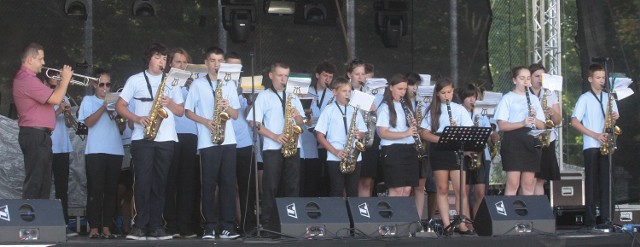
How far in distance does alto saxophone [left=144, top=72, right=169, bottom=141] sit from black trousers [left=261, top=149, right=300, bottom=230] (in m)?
1.19

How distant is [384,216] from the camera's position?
10.1m

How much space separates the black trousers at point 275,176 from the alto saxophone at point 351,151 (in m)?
0.46

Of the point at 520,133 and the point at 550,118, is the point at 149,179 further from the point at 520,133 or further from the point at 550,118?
the point at 550,118

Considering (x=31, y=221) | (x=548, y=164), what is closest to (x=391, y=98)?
(x=548, y=164)

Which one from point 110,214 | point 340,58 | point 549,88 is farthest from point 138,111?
point 340,58

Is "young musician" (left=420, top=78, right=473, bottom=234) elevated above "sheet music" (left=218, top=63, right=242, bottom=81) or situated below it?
below

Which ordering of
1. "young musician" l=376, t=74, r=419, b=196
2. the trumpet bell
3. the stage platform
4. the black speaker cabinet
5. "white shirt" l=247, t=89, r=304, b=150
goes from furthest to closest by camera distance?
"young musician" l=376, t=74, r=419, b=196
"white shirt" l=247, t=89, r=304, b=150
the black speaker cabinet
the trumpet bell
the stage platform

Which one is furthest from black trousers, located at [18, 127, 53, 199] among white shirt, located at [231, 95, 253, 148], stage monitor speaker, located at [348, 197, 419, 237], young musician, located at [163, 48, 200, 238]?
stage monitor speaker, located at [348, 197, 419, 237]

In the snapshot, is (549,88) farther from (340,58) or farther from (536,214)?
(340,58)

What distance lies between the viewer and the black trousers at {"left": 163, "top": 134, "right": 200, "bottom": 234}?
34.4 ft

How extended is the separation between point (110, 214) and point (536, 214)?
4.07 metres

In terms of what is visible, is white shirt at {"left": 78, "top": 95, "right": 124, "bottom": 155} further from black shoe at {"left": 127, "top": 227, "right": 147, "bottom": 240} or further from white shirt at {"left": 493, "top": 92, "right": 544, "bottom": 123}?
white shirt at {"left": 493, "top": 92, "right": 544, "bottom": 123}

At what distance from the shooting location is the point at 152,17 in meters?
13.6

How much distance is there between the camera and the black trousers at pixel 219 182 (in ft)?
33.2
